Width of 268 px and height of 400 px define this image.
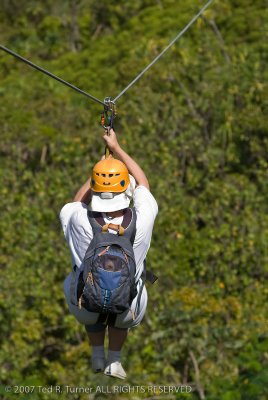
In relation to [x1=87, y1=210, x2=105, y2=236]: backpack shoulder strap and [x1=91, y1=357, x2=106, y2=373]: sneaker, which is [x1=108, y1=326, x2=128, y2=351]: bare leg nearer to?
[x1=91, y1=357, x2=106, y2=373]: sneaker

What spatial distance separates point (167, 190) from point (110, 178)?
793 centimetres

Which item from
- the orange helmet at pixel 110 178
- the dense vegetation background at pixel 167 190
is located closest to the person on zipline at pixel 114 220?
the orange helmet at pixel 110 178

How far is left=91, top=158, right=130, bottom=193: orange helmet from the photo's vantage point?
443cm

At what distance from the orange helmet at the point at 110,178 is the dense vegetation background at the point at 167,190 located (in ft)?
14.7

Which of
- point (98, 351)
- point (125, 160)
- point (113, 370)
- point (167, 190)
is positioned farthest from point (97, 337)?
point (167, 190)

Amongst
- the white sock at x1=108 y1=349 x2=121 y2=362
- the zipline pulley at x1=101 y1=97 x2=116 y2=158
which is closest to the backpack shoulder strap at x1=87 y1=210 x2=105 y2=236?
the zipline pulley at x1=101 y1=97 x2=116 y2=158

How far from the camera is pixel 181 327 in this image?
36.0 ft

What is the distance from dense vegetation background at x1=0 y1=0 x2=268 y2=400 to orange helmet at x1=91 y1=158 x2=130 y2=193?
449 cm

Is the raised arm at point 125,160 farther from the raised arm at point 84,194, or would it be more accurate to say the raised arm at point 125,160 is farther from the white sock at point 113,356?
the white sock at point 113,356

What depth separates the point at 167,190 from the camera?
486 inches

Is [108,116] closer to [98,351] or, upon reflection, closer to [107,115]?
[107,115]

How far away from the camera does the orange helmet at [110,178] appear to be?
443cm

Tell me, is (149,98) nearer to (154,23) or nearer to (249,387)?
(154,23)

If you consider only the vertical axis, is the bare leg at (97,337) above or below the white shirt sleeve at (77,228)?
below
